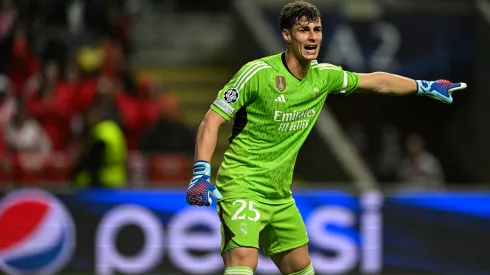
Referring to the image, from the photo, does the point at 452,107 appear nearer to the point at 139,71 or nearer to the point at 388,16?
the point at 388,16

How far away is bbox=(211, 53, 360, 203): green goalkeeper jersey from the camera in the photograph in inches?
311

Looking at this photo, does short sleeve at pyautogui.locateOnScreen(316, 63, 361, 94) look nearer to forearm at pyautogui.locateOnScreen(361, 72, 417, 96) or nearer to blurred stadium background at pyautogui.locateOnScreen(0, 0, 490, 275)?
forearm at pyautogui.locateOnScreen(361, 72, 417, 96)

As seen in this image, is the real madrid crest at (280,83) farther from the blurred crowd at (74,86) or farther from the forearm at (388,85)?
the blurred crowd at (74,86)

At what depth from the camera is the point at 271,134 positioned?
8.02m

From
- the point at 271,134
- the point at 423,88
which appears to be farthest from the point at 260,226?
the point at 423,88

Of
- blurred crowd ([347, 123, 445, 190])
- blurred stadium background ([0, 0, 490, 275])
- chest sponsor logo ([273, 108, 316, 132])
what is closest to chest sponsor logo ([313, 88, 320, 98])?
chest sponsor logo ([273, 108, 316, 132])

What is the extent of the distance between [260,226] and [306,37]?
132 centimetres

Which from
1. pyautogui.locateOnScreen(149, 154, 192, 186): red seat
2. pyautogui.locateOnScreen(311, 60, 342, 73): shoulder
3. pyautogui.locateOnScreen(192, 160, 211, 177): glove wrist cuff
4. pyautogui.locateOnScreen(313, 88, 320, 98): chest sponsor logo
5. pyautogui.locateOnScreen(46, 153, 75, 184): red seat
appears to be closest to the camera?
pyautogui.locateOnScreen(192, 160, 211, 177): glove wrist cuff

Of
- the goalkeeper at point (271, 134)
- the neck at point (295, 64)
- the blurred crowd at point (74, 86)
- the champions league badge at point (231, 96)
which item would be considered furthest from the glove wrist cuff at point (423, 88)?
the blurred crowd at point (74, 86)

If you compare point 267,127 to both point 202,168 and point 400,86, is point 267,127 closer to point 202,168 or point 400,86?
point 202,168

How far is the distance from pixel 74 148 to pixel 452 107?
666 centimetres

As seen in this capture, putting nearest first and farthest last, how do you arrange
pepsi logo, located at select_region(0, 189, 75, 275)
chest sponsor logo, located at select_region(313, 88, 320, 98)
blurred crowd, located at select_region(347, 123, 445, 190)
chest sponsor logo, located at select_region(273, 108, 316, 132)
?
chest sponsor logo, located at select_region(273, 108, 316, 132), chest sponsor logo, located at select_region(313, 88, 320, 98), pepsi logo, located at select_region(0, 189, 75, 275), blurred crowd, located at select_region(347, 123, 445, 190)

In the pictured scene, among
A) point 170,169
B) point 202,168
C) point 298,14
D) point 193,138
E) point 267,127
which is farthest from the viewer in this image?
point 193,138

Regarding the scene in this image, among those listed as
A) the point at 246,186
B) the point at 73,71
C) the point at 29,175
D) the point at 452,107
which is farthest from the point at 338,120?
the point at 246,186
